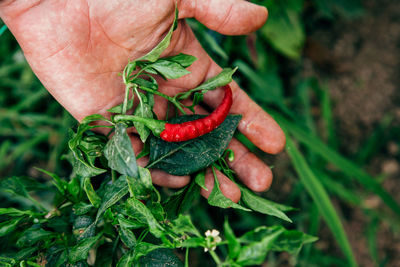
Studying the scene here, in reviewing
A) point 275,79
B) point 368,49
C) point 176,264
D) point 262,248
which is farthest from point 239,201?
point 368,49

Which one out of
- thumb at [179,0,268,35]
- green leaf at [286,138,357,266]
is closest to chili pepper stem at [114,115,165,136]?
thumb at [179,0,268,35]

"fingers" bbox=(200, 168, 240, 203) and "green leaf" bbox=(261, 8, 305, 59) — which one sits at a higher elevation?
"green leaf" bbox=(261, 8, 305, 59)

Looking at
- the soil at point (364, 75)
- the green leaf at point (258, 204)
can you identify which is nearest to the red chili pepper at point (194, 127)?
the green leaf at point (258, 204)

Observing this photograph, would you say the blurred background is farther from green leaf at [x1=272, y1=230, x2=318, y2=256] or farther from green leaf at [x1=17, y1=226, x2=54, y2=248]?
green leaf at [x1=272, y1=230, x2=318, y2=256]

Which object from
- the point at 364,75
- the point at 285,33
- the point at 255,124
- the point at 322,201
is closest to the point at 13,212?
the point at 255,124

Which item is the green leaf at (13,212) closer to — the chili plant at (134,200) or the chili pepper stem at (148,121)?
the chili plant at (134,200)

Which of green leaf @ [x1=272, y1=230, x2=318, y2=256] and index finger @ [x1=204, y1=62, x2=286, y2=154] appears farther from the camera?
index finger @ [x1=204, y1=62, x2=286, y2=154]

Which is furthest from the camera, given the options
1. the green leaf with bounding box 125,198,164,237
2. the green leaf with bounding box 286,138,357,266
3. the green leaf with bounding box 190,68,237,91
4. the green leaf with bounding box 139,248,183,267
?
the green leaf with bounding box 286,138,357,266
